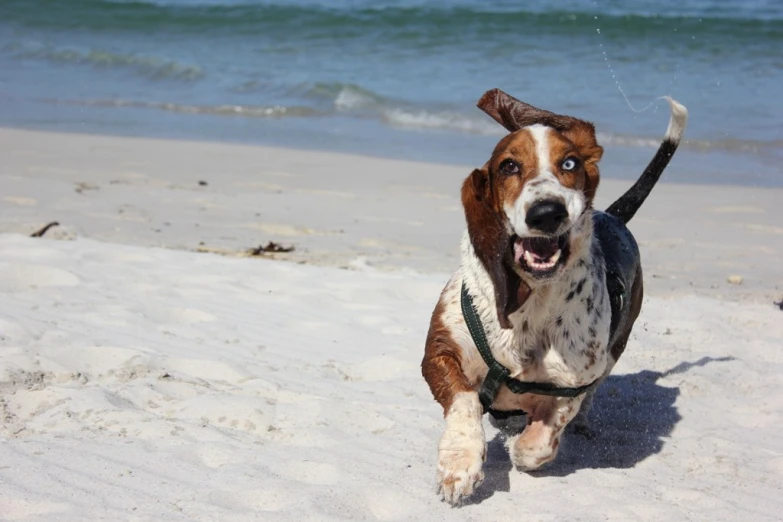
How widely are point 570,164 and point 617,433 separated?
1.55m

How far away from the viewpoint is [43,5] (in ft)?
74.8

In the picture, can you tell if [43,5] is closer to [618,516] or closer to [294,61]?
[294,61]

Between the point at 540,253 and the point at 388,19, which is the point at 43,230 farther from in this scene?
the point at 388,19

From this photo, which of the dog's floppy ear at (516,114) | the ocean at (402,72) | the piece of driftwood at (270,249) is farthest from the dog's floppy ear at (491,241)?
the ocean at (402,72)

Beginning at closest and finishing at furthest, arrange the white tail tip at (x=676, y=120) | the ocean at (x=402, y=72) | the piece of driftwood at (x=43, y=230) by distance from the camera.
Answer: the white tail tip at (x=676, y=120)
the piece of driftwood at (x=43, y=230)
the ocean at (x=402, y=72)

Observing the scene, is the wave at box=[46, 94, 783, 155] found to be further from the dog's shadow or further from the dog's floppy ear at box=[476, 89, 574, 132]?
the dog's floppy ear at box=[476, 89, 574, 132]

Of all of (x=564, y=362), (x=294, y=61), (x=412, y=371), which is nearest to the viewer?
(x=564, y=362)

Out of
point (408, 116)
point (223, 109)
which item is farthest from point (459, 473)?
point (223, 109)

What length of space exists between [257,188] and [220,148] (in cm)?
209

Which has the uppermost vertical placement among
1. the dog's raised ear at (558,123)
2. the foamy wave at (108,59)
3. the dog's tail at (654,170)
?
the dog's raised ear at (558,123)

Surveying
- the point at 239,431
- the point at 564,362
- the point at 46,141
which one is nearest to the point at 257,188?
the point at 46,141

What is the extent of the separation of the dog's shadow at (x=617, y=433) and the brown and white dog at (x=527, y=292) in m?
0.20

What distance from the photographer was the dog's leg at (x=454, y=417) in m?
3.27

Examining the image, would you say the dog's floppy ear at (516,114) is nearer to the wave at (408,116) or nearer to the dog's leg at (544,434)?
the dog's leg at (544,434)
